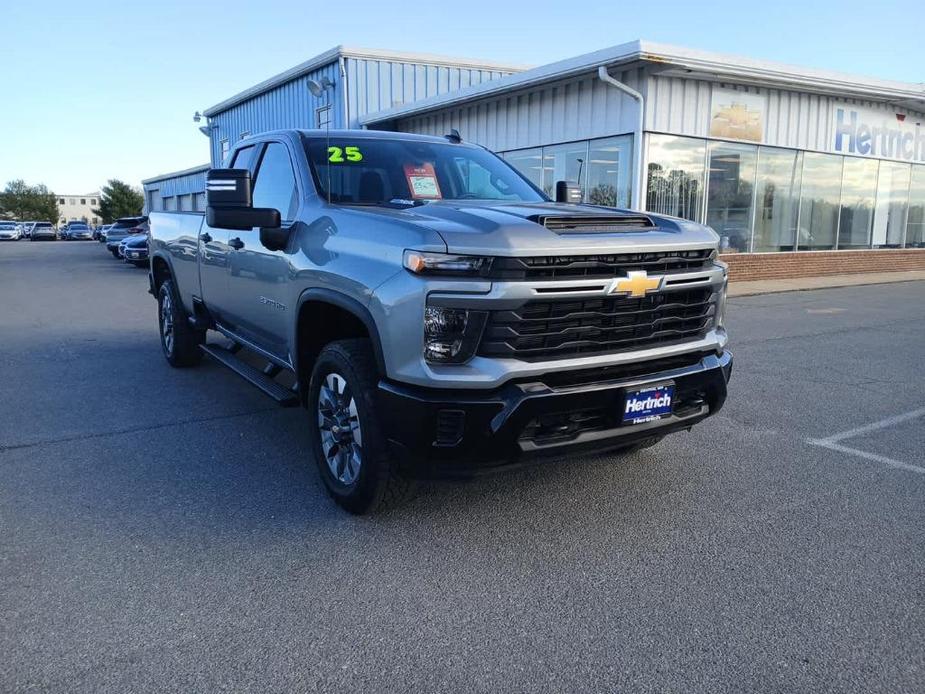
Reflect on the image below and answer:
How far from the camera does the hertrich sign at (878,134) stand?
57.6 ft

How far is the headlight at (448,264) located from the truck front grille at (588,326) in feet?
0.68

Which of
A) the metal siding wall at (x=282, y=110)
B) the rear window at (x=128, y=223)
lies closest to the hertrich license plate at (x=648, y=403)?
the metal siding wall at (x=282, y=110)

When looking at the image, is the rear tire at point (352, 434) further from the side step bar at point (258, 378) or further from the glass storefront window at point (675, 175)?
the glass storefront window at point (675, 175)

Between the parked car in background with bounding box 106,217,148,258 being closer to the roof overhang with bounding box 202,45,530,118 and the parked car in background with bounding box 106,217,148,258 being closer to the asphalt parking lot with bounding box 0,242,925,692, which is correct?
the roof overhang with bounding box 202,45,530,118

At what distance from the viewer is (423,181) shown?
480cm

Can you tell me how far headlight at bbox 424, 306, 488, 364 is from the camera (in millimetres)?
3209

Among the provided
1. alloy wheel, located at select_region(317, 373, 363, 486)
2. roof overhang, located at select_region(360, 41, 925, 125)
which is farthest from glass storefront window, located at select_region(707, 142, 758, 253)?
alloy wheel, located at select_region(317, 373, 363, 486)

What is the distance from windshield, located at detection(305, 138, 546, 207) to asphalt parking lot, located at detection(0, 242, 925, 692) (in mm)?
1746

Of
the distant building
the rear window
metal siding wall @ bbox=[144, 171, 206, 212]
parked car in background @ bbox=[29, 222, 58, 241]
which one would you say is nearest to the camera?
the rear window

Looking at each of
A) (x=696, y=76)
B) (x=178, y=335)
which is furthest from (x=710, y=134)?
(x=178, y=335)

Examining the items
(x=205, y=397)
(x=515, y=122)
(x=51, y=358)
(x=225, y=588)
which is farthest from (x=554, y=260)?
(x=515, y=122)

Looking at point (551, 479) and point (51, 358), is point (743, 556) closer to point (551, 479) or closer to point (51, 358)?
point (551, 479)

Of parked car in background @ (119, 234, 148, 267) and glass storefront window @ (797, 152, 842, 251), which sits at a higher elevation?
glass storefront window @ (797, 152, 842, 251)

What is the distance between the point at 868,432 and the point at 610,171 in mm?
10211
